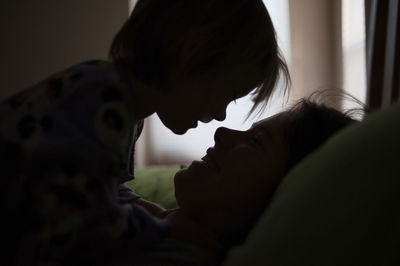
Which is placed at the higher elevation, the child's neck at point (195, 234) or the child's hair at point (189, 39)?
the child's hair at point (189, 39)

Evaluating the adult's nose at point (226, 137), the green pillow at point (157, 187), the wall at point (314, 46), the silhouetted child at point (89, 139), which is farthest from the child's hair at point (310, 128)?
the wall at point (314, 46)

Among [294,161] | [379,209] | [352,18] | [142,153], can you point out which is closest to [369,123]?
[379,209]

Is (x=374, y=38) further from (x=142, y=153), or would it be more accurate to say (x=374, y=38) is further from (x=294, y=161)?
(x=142, y=153)

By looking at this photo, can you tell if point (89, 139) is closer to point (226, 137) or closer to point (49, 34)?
point (226, 137)

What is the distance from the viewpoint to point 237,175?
723 mm

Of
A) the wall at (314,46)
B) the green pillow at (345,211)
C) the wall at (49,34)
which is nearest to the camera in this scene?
the green pillow at (345,211)

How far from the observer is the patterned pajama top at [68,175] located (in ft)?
1.69

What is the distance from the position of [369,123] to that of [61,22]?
263 cm

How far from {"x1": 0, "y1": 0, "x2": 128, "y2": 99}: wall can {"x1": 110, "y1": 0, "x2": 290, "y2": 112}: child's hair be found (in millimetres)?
2004

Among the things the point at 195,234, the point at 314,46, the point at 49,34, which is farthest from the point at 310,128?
the point at 49,34

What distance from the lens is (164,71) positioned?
82cm

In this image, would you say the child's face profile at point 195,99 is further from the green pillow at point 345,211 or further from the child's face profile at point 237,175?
the green pillow at point 345,211

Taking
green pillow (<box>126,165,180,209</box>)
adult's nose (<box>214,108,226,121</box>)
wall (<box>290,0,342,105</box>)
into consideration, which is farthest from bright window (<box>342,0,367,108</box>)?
adult's nose (<box>214,108,226,121</box>)

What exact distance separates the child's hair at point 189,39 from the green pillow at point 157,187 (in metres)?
0.60
